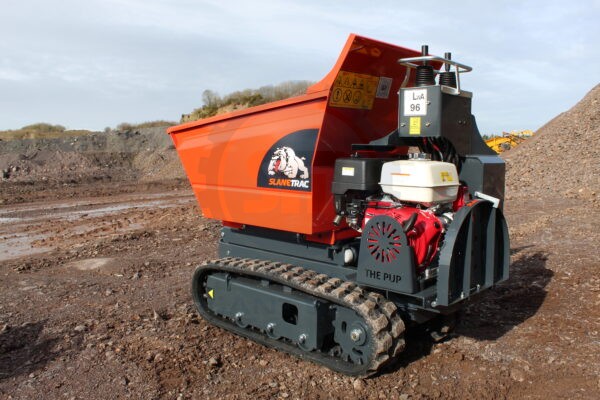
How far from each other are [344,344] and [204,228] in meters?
6.34

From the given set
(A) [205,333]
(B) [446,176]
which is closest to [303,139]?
(B) [446,176]

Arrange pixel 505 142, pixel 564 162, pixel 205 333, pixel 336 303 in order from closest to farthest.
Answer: pixel 336 303 → pixel 205 333 → pixel 564 162 → pixel 505 142

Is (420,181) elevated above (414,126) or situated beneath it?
situated beneath

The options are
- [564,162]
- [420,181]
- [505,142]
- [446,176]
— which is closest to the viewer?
[420,181]

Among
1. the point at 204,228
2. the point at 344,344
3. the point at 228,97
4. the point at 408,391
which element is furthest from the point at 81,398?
the point at 228,97

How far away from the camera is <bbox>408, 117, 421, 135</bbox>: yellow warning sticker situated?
3.78 metres

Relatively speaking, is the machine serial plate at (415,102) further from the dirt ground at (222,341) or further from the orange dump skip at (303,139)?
the dirt ground at (222,341)

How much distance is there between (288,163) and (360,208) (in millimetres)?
662

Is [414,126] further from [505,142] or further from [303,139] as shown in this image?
[505,142]

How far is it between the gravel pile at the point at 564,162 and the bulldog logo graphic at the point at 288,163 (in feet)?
29.0

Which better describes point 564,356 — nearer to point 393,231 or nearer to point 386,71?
point 393,231

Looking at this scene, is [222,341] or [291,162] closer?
[291,162]

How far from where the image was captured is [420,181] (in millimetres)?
3629

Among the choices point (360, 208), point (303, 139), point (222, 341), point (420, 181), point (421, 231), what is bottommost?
point (222, 341)
